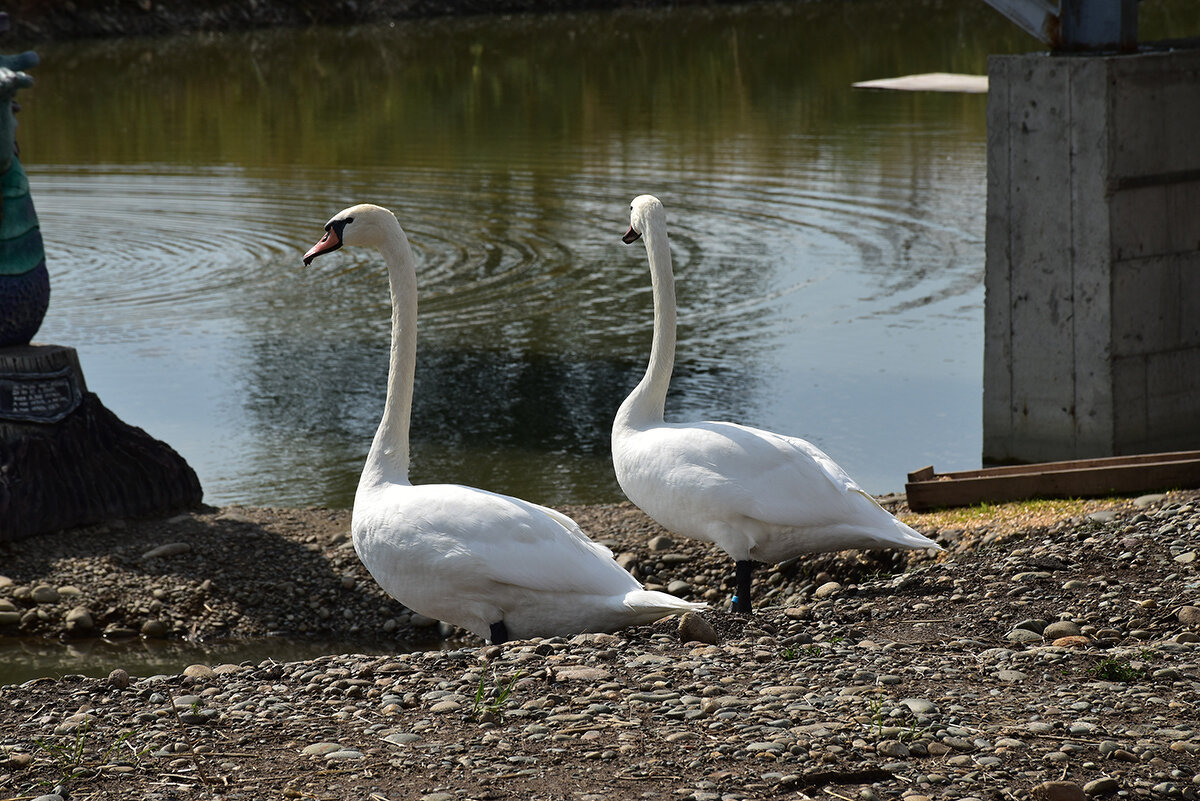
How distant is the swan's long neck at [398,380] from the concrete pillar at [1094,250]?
4127 millimetres

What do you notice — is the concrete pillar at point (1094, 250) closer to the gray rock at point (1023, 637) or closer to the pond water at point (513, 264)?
the pond water at point (513, 264)

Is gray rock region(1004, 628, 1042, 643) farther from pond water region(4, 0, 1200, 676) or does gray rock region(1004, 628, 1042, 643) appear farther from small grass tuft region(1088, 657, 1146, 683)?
pond water region(4, 0, 1200, 676)

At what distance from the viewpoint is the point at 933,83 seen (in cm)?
3136

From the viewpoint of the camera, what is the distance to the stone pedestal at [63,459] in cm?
787

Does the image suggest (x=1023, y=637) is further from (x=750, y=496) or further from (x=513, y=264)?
(x=513, y=264)

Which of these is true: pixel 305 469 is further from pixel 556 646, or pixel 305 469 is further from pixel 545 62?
pixel 545 62

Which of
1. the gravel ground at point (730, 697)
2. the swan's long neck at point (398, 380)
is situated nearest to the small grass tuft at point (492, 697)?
the gravel ground at point (730, 697)

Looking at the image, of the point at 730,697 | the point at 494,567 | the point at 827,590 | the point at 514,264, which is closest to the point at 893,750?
the point at 730,697

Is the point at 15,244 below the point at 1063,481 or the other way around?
the other way around

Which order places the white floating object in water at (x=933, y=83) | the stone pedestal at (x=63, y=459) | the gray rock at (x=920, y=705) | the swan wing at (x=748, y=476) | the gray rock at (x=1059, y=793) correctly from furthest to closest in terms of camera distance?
1. the white floating object in water at (x=933, y=83)
2. the stone pedestal at (x=63, y=459)
3. the swan wing at (x=748, y=476)
4. the gray rock at (x=920, y=705)
5. the gray rock at (x=1059, y=793)

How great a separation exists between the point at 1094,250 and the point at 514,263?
828cm

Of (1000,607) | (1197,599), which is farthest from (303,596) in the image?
(1197,599)

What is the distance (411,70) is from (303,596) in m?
31.6

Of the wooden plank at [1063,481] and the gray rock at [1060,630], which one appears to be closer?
the gray rock at [1060,630]
